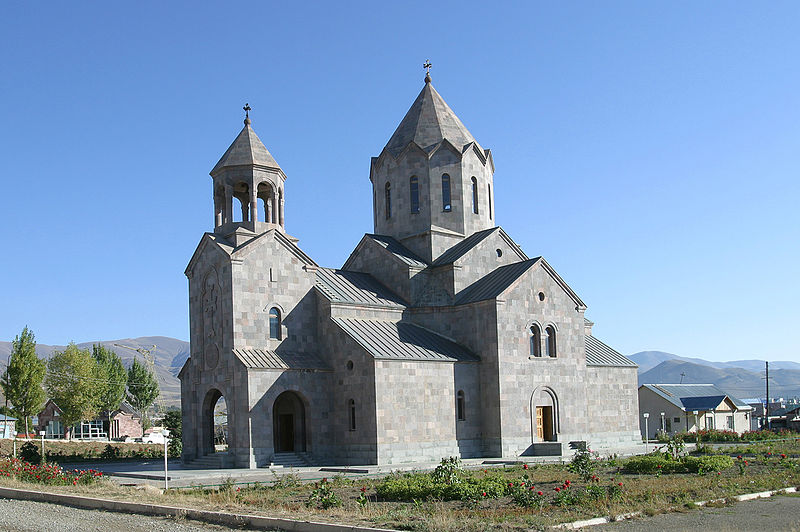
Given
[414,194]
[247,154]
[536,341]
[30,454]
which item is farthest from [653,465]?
[30,454]

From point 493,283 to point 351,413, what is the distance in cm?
882

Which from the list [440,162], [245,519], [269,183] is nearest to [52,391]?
[269,183]

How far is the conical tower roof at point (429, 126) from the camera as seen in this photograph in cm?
3822

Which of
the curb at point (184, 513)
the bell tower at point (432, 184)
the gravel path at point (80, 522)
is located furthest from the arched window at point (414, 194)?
the gravel path at point (80, 522)

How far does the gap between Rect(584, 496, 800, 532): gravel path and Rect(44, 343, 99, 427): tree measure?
4781 cm

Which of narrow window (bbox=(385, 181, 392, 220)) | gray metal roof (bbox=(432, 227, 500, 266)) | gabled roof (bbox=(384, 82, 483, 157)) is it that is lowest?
gray metal roof (bbox=(432, 227, 500, 266))

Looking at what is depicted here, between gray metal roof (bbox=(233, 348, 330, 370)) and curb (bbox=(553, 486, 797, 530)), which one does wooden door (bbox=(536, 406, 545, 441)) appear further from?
curb (bbox=(553, 486, 797, 530))

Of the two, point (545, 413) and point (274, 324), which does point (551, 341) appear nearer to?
point (545, 413)

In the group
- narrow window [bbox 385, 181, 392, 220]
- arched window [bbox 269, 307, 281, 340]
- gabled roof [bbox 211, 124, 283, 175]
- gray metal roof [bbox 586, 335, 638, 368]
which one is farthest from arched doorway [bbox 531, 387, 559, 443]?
gabled roof [bbox 211, 124, 283, 175]

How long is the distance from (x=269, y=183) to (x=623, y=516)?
23.2 meters

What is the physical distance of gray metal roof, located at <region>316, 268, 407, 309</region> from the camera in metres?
33.5

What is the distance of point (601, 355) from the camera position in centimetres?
3975

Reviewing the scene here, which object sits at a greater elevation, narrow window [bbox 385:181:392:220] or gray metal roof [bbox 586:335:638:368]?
narrow window [bbox 385:181:392:220]

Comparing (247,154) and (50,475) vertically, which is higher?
(247,154)
